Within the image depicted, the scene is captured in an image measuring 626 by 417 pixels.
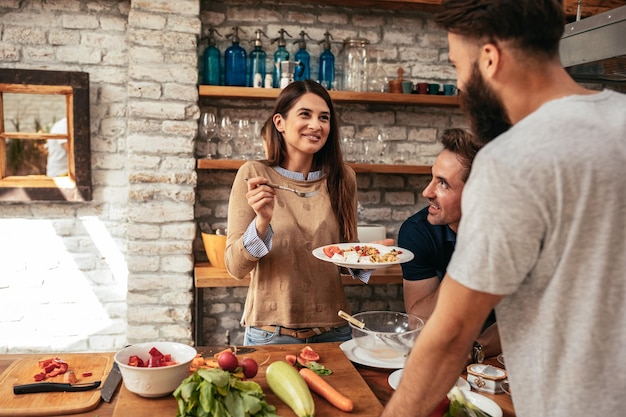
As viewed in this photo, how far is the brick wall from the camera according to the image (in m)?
3.52

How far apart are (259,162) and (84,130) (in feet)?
5.23

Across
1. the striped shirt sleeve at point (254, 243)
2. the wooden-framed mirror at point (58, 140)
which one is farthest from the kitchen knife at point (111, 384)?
the wooden-framed mirror at point (58, 140)

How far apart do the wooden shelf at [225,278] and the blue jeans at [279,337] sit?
78 cm

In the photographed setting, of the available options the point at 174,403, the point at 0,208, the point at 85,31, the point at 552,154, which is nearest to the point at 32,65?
the point at 85,31

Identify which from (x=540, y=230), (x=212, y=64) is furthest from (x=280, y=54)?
(x=540, y=230)

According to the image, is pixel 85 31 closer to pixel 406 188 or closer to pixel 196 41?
pixel 196 41

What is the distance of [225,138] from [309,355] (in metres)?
2.04

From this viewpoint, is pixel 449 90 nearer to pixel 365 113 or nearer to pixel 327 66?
pixel 365 113

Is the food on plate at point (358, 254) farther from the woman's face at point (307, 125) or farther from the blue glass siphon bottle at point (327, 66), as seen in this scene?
the blue glass siphon bottle at point (327, 66)

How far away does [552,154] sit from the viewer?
794 millimetres

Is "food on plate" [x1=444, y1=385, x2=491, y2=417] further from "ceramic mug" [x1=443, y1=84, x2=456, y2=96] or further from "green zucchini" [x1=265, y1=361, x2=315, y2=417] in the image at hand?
"ceramic mug" [x1=443, y1=84, x2=456, y2=96]

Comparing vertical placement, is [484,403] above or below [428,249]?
below

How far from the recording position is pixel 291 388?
136 cm

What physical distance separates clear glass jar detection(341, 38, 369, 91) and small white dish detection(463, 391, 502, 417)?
96.8 inches
